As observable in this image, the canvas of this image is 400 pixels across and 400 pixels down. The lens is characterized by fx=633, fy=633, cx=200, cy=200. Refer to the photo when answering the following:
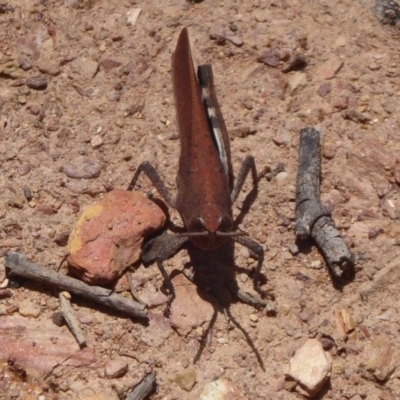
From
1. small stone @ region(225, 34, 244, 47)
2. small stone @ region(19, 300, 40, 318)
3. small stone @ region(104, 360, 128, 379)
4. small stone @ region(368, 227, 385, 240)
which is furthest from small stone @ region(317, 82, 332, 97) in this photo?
small stone @ region(19, 300, 40, 318)

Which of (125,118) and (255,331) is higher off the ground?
(125,118)

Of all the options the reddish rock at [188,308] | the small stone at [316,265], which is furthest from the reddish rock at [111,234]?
the small stone at [316,265]

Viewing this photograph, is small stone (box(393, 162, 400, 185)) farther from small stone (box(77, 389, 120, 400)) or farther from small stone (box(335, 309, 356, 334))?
small stone (box(77, 389, 120, 400))

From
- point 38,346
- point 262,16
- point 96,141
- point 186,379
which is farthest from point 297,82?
point 38,346

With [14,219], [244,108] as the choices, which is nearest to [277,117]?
[244,108]

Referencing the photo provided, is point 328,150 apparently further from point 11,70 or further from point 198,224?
point 11,70

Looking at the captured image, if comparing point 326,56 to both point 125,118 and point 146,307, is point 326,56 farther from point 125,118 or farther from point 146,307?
point 146,307
